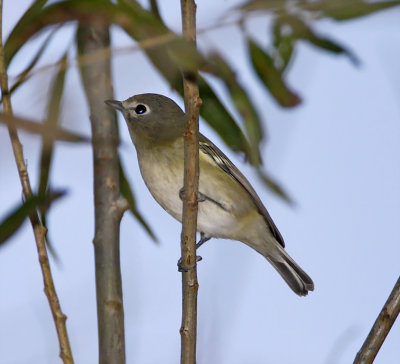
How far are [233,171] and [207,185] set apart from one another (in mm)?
209

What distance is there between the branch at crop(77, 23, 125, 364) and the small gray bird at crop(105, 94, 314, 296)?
1.55ft

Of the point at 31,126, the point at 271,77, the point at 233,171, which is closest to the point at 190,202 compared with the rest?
the point at 271,77

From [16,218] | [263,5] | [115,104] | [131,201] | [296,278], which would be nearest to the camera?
[263,5]

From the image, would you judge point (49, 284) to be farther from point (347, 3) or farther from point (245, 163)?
point (347, 3)

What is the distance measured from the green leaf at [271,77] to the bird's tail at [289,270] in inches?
66.3

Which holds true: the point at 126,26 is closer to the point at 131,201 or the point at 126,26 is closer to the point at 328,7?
the point at 328,7

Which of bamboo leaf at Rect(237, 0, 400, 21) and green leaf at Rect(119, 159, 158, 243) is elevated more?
bamboo leaf at Rect(237, 0, 400, 21)

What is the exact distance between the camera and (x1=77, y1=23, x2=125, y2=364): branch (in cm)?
197

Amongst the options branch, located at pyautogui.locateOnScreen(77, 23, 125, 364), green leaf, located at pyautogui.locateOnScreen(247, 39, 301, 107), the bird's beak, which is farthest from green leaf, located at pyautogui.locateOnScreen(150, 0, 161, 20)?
the bird's beak

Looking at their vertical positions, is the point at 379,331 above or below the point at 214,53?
below

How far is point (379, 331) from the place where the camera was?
67.1 inches

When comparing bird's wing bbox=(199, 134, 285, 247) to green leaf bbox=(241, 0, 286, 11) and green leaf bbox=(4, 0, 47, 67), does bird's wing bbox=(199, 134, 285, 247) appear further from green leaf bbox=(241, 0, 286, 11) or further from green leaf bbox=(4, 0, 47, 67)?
green leaf bbox=(241, 0, 286, 11)

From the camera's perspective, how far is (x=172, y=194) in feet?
10.3

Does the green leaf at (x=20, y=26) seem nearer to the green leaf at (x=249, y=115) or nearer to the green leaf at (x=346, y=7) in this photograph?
the green leaf at (x=249, y=115)
